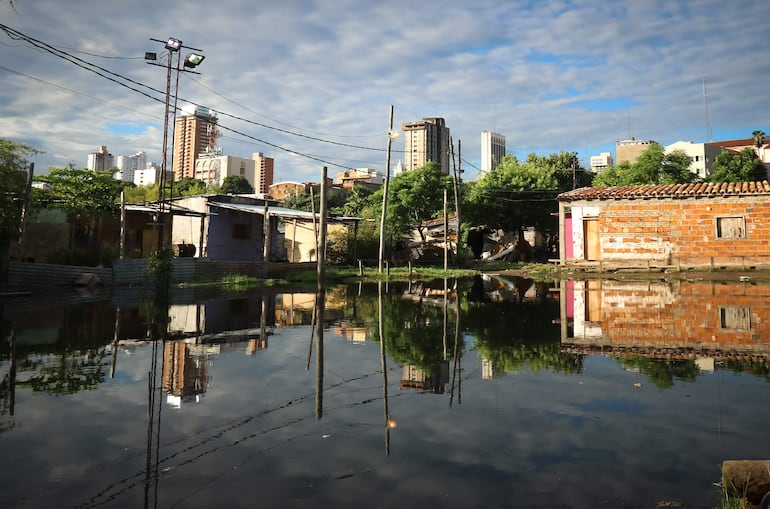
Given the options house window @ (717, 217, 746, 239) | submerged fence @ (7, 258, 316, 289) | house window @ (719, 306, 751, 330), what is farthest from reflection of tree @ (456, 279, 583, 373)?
house window @ (717, 217, 746, 239)

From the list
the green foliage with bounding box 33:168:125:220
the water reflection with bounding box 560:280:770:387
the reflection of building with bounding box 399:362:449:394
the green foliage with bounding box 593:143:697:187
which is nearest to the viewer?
the reflection of building with bounding box 399:362:449:394

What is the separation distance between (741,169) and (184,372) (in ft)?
160

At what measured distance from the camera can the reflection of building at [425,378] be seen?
6059 millimetres

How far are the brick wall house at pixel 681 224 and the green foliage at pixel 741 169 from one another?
1916 cm

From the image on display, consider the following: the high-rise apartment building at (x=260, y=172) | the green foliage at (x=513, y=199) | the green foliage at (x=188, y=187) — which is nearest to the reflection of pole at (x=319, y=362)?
the green foliage at (x=513, y=199)

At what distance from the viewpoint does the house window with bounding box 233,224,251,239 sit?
32.3 m

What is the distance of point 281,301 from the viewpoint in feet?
54.8

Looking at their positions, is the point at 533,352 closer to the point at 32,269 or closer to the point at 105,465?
the point at 105,465

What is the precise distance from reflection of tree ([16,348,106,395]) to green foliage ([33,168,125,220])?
68.9ft

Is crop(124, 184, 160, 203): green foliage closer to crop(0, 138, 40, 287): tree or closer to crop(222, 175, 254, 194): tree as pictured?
crop(222, 175, 254, 194): tree

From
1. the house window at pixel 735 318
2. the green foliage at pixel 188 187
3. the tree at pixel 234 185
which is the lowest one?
the house window at pixel 735 318

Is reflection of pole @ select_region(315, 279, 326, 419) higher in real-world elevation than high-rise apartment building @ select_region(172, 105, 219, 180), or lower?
lower

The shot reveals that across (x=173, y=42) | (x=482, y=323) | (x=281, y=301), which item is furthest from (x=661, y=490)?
(x=173, y=42)

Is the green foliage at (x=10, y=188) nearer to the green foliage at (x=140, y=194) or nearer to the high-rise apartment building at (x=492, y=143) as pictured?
the green foliage at (x=140, y=194)
